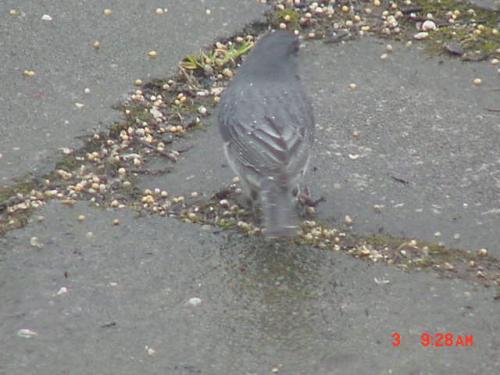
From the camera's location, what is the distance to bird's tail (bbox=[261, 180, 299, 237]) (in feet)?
14.4

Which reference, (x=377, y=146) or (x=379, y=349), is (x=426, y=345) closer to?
(x=379, y=349)

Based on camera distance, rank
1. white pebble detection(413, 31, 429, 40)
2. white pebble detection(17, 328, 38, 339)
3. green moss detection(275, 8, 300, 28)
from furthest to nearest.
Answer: green moss detection(275, 8, 300, 28) < white pebble detection(413, 31, 429, 40) < white pebble detection(17, 328, 38, 339)

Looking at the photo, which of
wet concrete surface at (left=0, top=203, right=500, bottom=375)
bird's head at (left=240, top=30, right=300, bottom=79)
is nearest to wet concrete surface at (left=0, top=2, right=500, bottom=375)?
wet concrete surface at (left=0, top=203, right=500, bottom=375)

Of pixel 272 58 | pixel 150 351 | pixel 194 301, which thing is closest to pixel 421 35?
pixel 272 58

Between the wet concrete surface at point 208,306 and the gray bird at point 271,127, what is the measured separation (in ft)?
0.67

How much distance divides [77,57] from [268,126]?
1321 mm

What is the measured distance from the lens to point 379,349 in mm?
3873

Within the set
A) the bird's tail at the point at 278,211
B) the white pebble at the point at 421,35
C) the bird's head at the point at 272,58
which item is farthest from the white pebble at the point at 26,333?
the white pebble at the point at 421,35

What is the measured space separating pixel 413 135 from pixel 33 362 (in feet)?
7.31

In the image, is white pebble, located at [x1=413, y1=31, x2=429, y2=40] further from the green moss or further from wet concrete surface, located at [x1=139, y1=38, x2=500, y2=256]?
the green moss

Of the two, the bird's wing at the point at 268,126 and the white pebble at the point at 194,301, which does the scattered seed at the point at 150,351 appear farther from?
the bird's wing at the point at 268,126

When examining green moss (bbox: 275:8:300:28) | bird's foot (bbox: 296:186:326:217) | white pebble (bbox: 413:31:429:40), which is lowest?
bird's foot (bbox: 296:186:326:217)
